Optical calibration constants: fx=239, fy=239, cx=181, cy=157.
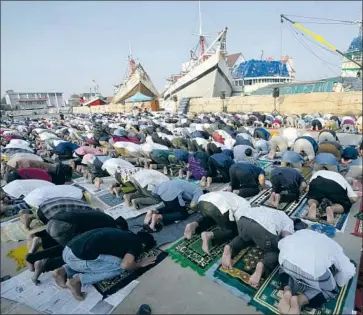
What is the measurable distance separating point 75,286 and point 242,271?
1815 mm

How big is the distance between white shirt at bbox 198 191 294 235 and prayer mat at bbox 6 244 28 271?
2.50 metres

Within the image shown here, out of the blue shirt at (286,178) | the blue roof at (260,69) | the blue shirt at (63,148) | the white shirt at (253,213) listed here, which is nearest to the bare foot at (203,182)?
the blue shirt at (286,178)

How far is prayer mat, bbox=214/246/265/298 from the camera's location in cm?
256

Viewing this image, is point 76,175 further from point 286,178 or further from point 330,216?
point 330,216

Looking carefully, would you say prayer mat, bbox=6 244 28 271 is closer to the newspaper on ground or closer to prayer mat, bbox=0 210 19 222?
the newspaper on ground

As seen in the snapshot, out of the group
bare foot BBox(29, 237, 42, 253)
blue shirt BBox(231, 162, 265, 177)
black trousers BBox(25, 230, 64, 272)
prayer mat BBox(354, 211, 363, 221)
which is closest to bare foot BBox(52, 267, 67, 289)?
black trousers BBox(25, 230, 64, 272)

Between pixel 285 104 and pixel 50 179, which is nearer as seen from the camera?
pixel 50 179

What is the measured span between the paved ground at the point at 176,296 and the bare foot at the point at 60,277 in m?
0.31

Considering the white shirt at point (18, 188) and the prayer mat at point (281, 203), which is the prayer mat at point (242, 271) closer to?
the prayer mat at point (281, 203)

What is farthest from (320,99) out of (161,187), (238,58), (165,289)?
(238,58)

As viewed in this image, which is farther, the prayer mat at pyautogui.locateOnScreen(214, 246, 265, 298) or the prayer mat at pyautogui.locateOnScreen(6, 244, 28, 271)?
the prayer mat at pyautogui.locateOnScreen(6, 244, 28, 271)

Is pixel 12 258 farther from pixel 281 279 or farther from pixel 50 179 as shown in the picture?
pixel 281 279

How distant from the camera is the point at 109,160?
222 inches

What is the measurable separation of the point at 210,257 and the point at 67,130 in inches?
511
